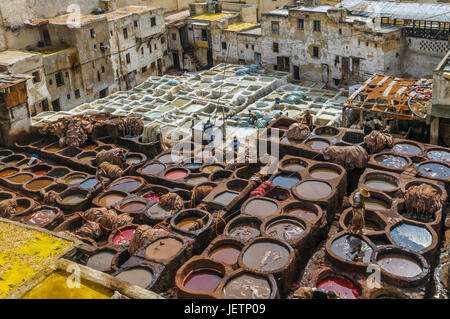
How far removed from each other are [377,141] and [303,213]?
227 inches

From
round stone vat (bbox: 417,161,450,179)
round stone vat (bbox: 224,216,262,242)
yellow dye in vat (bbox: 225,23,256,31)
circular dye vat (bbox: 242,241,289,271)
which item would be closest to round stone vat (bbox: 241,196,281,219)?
round stone vat (bbox: 224,216,262,242)

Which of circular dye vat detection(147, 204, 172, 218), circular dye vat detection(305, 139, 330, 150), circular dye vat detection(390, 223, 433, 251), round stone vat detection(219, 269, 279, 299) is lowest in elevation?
circular dye vat detection(147, 204, 172, 218)

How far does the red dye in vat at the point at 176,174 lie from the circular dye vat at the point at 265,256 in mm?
8565

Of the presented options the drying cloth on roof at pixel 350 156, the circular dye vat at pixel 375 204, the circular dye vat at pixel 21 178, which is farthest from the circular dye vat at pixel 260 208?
the circular dye vat at pixel 21 178

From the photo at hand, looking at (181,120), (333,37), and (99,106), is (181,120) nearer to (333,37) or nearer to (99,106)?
(99,106)

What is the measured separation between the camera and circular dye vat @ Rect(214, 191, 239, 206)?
1956cm

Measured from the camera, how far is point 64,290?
12094 millimetres

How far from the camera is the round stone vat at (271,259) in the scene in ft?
47.7

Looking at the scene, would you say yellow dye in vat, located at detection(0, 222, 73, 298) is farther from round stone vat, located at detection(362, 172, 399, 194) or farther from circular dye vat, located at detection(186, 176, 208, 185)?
round stone vat, located at detection(362, 172, 399, 194)

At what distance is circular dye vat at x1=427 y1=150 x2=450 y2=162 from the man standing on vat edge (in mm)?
6919

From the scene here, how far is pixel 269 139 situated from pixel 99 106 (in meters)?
20.5

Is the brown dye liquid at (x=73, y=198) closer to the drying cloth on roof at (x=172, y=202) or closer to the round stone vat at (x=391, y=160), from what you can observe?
the drying cloth on roof at (x=172, y=202)

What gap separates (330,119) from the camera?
34.2m
